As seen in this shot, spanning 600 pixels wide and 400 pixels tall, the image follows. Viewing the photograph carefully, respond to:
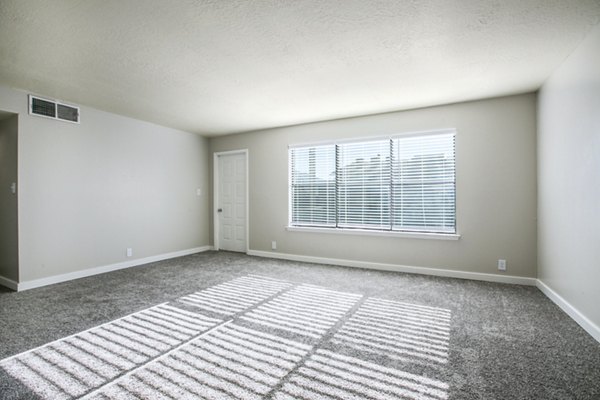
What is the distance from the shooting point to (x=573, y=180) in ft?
9.38

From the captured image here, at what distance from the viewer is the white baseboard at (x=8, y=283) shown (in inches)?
148

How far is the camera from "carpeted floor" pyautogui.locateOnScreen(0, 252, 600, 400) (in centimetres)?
181

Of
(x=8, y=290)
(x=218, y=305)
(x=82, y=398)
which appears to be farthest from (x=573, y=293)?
(x=8, y=290)

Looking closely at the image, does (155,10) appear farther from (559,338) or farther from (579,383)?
(559,338)

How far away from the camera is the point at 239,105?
170 inches

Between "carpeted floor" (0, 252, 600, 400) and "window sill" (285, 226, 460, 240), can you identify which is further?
"window sill" (285, 226, 460, 240)

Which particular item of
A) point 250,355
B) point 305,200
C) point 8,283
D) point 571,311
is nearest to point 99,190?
point 8,283

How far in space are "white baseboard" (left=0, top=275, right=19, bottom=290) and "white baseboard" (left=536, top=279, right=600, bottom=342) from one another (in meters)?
6.01

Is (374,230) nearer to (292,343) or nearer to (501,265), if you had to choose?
(501,265)

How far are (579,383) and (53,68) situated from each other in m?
5.09

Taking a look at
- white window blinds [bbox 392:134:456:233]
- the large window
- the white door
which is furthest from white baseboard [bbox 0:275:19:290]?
white window blinds [bbox 392:134:456:233]

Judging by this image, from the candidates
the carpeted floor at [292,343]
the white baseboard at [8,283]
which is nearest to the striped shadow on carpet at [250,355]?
the carpeted floor at [292,343]

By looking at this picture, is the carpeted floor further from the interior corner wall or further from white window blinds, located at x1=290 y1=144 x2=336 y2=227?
white window blinds, located at x1=290 y1=144 x2=336 y2=227

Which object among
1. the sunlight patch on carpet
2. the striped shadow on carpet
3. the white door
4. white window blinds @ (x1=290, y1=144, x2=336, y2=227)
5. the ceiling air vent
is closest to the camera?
the striped shadow on carpet
